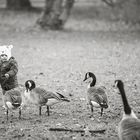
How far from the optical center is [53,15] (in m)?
25.7

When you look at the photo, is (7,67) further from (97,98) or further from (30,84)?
(97,98)

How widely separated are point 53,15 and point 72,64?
10.3 meters

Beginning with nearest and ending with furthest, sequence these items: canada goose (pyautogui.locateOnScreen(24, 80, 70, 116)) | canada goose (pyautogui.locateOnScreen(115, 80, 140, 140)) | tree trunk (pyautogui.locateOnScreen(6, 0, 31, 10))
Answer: canada goose (pyautogui.locateOnScreen(115, 80, 140, 140)) < canada goose (pyautogui.locateOnScreen(24, 80, 70, 116)) < tree trunk (pyautogui.locateOnScreen(6, 0, 31, 10))

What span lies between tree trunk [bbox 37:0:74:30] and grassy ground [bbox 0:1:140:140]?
2.35 feet

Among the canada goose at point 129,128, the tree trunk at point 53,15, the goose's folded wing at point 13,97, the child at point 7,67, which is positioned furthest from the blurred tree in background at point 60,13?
the canada goose at point 129,128

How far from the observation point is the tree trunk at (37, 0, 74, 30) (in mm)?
25594

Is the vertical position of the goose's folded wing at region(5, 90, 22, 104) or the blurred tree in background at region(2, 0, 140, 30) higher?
the blurred tree in background at region(2, 0, 140, 30)

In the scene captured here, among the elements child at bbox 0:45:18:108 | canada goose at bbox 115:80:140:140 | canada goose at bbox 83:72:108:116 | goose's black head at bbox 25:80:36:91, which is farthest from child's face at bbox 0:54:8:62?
canada goose at bbox 115:80:140:140

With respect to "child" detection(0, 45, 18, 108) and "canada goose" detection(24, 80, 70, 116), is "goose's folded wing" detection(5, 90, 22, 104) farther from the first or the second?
"child" detection(0, 45, 18, 108)

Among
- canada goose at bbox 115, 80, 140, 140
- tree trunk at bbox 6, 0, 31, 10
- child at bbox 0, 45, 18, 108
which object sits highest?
tree trunk at bbox 6, 0, 31, 10

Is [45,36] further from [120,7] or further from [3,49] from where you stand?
[3,49]

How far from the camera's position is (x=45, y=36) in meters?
23.9

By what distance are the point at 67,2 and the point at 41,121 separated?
18664 millimetres

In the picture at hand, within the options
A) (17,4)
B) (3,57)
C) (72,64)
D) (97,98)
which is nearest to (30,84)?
(3,57)
